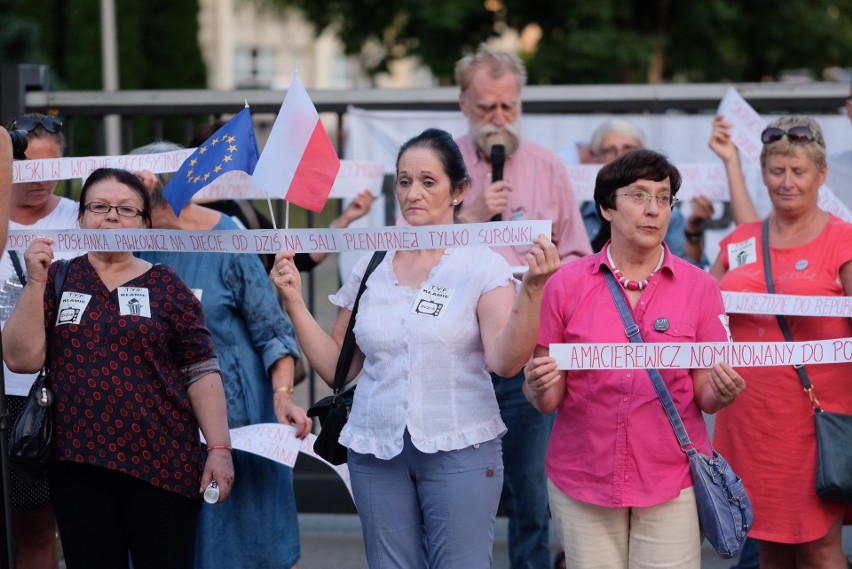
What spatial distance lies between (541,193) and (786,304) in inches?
49.9

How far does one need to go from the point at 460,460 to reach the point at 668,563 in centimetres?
72

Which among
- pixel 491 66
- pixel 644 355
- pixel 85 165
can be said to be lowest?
pixel 644 355

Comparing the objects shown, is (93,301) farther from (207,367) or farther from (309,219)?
(309,219)

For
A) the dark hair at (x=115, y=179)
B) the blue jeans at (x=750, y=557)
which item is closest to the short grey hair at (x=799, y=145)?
the blue jeans at (x=750, y=557)

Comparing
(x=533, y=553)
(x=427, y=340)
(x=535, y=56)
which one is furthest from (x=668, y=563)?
(x=535, y=56)

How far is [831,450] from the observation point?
4.47 meters

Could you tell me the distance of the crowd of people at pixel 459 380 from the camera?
383 centimetres

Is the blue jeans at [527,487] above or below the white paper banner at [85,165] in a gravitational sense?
below

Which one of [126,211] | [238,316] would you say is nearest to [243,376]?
[238,316]

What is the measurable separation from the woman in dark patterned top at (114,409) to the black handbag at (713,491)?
153 centimetres

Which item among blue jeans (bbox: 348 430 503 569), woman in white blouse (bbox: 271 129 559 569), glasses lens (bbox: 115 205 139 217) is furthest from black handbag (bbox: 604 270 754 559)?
glasses lens (bbox: 115 205 139 217)

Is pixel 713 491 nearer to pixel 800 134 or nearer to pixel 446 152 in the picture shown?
pixel 446 152

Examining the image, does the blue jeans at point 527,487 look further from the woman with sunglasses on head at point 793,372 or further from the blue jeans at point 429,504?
the blue jeans at point 429,504

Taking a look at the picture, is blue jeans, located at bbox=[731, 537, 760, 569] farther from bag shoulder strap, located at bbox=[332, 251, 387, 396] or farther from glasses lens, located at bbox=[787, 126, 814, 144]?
bag shoulder strap, located at bbox=[332, 251, 387, 396]
